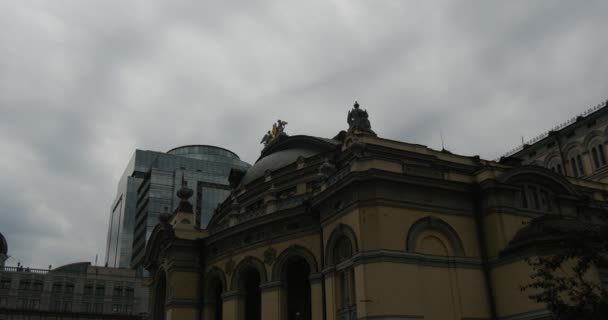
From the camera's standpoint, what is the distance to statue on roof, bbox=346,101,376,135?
3117cm

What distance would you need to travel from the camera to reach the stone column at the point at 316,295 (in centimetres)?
2767

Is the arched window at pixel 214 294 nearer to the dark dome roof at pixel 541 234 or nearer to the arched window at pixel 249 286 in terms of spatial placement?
the arched window at pixel 249 286

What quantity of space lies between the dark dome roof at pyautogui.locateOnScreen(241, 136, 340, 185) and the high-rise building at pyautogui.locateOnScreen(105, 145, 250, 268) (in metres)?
61.3

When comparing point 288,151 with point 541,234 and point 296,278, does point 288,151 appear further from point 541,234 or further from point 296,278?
point 541,234

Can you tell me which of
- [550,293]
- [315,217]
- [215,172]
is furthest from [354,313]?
[215,172]

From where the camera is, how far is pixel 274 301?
98.3 feet

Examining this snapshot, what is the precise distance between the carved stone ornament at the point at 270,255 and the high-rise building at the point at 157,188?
2856 inches

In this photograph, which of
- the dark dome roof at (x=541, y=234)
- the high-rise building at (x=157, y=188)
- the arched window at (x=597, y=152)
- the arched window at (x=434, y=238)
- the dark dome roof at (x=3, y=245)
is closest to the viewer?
the dark dome roof at (x=541, y=234)

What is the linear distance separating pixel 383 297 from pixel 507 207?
25.8 ft

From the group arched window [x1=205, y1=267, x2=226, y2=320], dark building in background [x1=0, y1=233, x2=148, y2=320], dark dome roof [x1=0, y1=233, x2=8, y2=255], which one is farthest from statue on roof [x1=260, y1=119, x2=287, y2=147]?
dark dome roof [x1=0, y1=233, x2=8, y2=255]

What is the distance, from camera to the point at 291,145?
4309 cm

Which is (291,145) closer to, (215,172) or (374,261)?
(374,261)

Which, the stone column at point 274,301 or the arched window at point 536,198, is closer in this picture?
the arched window at point 536,198

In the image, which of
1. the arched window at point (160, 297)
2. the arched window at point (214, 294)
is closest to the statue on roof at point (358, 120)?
the arched window at point (214, 294)
